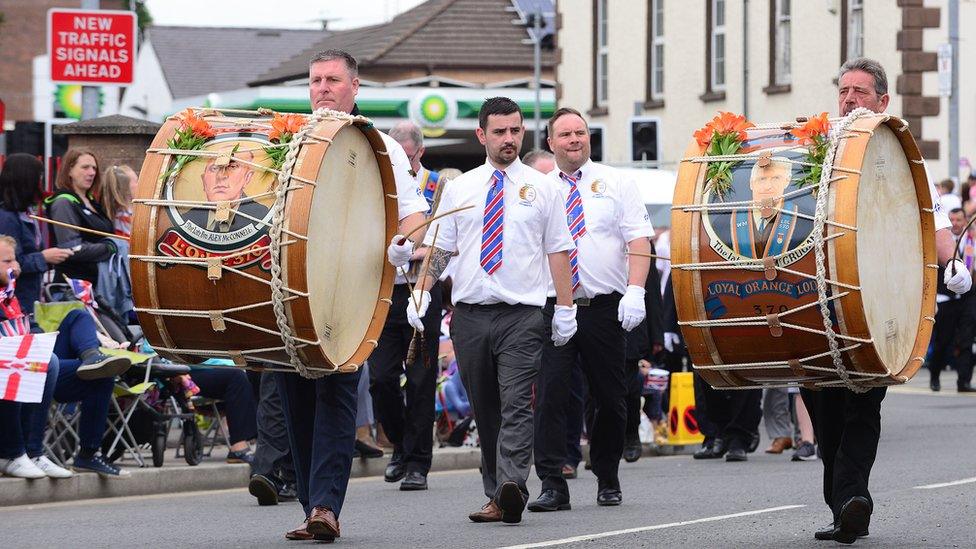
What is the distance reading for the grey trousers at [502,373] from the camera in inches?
368

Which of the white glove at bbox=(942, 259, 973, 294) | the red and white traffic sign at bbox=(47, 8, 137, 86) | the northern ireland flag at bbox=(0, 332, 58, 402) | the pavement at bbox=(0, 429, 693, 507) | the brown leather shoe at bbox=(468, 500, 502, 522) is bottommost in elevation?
the pavement at bbox=(0, 429, 693, 507)

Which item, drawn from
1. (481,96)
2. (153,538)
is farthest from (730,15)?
(153,538)

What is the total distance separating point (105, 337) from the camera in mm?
11836

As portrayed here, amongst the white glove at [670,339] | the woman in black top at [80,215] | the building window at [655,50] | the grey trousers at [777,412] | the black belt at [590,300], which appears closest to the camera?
the black belt at [590,300]

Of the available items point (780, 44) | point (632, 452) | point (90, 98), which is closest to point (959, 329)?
point (632, 452)

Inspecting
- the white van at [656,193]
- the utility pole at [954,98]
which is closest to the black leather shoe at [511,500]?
the white van at [656,193]

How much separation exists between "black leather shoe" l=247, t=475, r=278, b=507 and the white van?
11539mm

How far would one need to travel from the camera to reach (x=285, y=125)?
8.01 metres

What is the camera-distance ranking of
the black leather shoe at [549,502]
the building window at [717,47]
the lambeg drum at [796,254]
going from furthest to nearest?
1. the building window at [717,47]
2. the black leather shoe at [549,502]
3. the lambeg drum at [796,254]

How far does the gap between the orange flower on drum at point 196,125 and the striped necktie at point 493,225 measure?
6.02ft

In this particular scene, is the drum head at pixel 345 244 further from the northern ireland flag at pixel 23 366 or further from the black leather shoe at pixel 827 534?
the northern ireland flag at pixel 23 366

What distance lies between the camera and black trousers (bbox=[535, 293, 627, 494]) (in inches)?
399

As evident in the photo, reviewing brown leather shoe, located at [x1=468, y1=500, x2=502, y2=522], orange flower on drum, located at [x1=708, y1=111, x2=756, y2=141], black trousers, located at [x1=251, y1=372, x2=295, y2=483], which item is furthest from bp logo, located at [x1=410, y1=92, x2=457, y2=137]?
orange flower on drum, located at [x1=708, y1=111, x2=756, y2=141]

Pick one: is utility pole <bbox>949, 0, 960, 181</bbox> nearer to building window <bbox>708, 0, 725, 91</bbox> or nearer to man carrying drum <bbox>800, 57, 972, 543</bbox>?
building window <bbox>708, 0, 725, 91</bbox>
